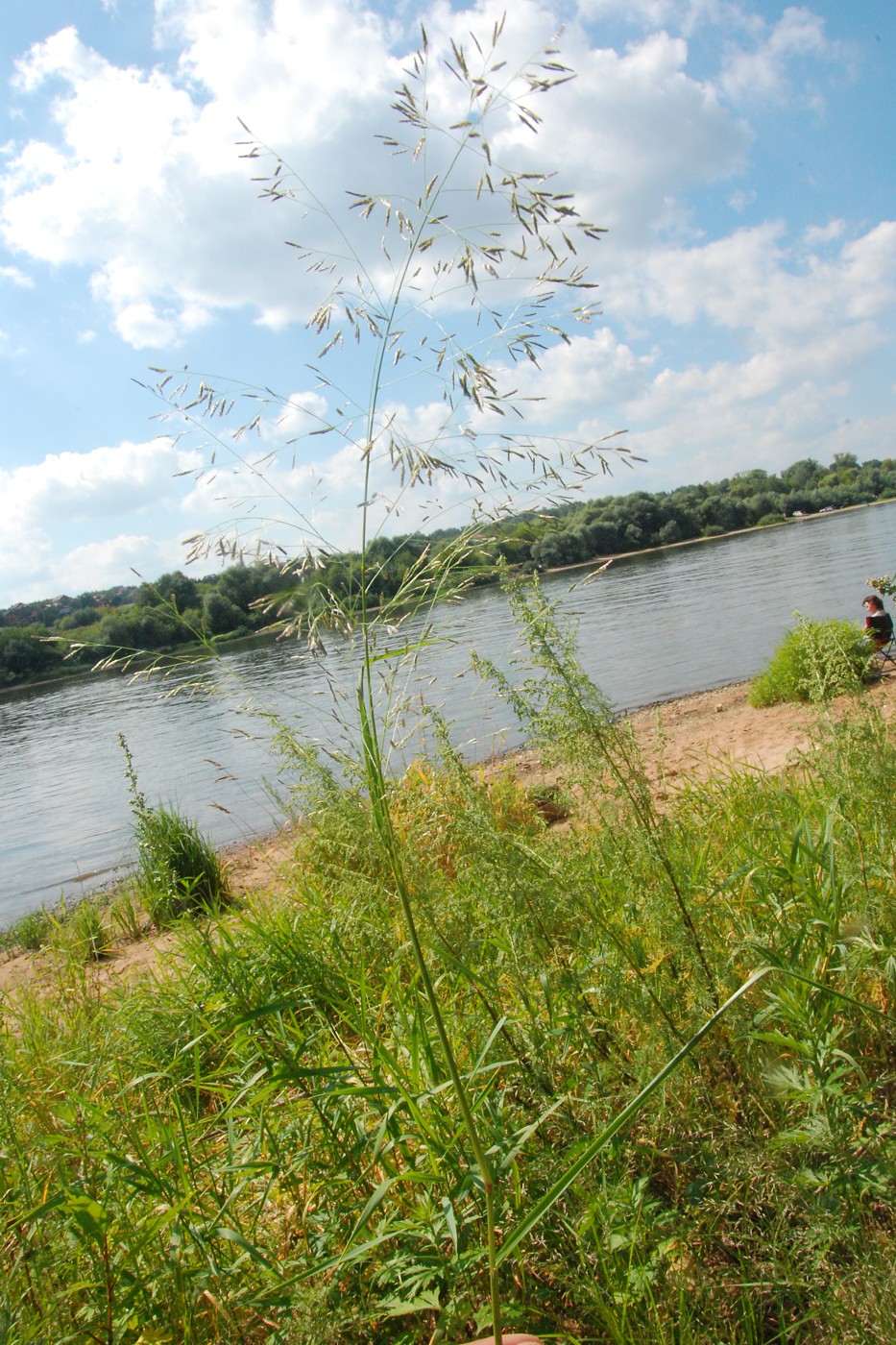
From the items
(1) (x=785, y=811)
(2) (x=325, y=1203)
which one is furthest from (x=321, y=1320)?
(1) (x=785, y=811)

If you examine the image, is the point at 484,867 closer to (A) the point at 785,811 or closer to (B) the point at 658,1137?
(B) the point at 658,1137

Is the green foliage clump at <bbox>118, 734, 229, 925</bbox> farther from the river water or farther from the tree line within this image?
the tree line

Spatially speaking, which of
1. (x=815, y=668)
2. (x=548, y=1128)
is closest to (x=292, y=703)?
(x=815, y=668)

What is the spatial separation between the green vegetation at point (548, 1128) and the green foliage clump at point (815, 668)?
0.58 feet

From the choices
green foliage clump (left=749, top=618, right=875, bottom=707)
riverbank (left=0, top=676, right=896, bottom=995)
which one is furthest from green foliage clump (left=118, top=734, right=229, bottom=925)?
green foliage clump (left=749, top=618, right=875, bottom=707)

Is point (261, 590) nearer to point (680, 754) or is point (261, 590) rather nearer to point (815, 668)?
point (815, 668)

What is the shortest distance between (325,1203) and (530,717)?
1.29m

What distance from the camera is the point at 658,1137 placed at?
1.82 m

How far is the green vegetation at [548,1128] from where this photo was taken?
4.90 ft

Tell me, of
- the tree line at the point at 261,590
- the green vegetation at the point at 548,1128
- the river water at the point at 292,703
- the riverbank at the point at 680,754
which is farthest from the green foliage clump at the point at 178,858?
the green vegetation at the point at 548,1128

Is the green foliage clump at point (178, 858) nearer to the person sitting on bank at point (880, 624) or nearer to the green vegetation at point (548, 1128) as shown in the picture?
the green vegetation at point (548, 1128)

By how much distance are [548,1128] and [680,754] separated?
7172 millimetres

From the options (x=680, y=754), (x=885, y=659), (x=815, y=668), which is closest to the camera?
(x=815, y=668)

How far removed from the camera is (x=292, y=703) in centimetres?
1702
